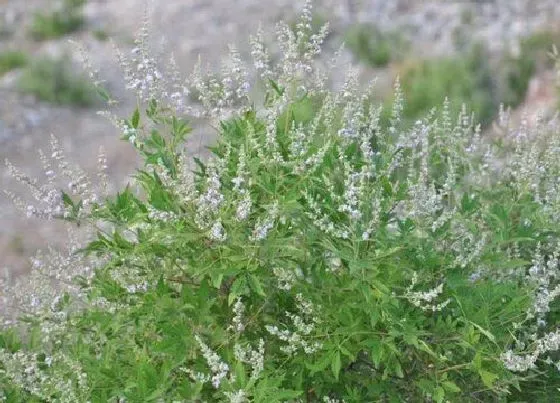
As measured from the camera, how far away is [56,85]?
1121 cm

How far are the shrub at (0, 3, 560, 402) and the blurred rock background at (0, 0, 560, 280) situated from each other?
13.8ft

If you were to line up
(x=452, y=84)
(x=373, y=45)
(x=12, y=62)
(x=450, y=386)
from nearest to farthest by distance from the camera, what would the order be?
1. (x=450, y=386)
2. (x=452, y=84)
3. (x=373, y=45)
4. (x=12, y=62)

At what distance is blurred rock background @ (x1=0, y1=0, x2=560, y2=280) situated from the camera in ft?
32.6

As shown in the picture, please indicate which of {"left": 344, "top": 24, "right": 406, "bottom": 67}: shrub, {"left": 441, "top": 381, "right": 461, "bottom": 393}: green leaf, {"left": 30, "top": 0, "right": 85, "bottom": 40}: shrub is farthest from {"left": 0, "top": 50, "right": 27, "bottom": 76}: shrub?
{"left": 441, "top": 381, "right": 461, "bottom": 393}: green leaf

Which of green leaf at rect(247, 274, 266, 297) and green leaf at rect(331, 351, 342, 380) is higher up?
green leaf at rect(247, 274, 266, 297)

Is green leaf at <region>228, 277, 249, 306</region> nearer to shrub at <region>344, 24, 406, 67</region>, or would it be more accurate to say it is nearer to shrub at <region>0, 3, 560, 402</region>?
shrub at <region>0, 3, 560, 402</region>

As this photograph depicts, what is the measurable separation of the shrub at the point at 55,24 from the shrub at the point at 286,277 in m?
9.78

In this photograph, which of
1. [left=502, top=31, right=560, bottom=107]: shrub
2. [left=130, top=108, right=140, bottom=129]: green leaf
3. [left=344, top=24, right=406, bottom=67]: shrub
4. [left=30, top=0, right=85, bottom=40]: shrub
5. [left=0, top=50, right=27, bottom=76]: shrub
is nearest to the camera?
[left=130, top=108, right=140, bottom=129]: green leaf

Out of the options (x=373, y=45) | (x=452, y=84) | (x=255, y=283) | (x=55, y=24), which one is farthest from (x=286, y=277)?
(x=55, y=24)

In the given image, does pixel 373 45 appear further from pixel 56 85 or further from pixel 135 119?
pixel 135 119

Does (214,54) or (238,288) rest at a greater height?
(238,288)

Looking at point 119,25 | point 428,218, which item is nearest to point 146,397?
point 428,218

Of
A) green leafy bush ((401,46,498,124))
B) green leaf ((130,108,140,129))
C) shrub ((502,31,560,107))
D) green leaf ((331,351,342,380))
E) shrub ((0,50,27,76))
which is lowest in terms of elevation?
shrub ((502,31,560,107))

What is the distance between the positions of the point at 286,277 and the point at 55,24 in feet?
34.9
